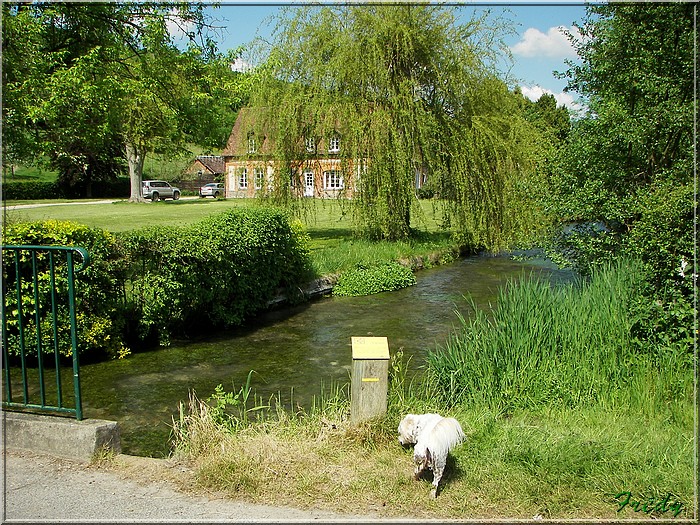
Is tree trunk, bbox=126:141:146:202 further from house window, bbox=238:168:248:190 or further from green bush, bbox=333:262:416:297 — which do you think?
green bush, bbox=333:262:416:297

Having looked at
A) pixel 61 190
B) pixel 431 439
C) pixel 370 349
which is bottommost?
pixel 431 439

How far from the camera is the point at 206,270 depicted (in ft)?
→ 33.0

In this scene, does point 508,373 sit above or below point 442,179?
below

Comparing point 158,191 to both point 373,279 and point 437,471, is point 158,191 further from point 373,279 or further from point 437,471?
point 437,471

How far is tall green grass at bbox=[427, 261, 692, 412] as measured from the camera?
5.56 metres

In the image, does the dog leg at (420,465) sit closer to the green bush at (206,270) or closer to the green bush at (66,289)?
the green bush at (66,289)

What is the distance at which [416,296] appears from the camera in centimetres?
1383

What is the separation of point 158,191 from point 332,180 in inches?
1255

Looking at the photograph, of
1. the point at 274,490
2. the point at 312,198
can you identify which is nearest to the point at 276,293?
the point at 312,198

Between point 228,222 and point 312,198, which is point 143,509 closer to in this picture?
point 228,222

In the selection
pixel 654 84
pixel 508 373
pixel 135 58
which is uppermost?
pixel 135 58

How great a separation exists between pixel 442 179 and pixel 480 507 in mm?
15151

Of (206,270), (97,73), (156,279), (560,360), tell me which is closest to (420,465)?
(560,360)

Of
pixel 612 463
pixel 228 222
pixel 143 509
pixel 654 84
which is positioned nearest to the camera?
pixel 143 509
